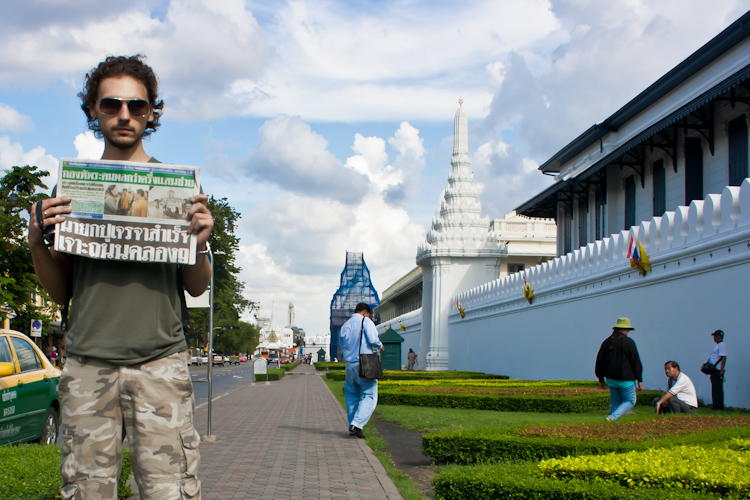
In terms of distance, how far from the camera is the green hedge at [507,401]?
551 inches

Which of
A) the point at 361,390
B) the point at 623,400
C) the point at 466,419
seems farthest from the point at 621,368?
the point at 361,390

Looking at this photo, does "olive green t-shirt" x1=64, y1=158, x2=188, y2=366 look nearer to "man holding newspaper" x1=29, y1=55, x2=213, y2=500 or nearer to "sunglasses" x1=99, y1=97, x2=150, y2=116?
"man holding newspaper" x1=29, y1=55, x2=213, y2=500

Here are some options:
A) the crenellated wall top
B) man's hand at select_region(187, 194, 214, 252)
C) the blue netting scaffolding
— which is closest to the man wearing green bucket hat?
the crenellated wall top

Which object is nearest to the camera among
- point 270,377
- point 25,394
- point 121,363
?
point 121,363

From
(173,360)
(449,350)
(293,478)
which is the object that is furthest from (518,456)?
(449,350)

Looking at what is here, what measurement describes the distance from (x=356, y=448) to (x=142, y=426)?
6688 millimetres

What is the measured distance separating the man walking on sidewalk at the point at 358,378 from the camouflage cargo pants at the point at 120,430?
750 centimetres

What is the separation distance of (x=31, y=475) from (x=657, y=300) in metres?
14.4

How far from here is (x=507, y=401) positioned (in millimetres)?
14766

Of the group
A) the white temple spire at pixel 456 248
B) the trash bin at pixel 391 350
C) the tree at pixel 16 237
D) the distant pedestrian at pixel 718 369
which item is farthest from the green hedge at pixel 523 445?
the white temple spire at pixel 456 248

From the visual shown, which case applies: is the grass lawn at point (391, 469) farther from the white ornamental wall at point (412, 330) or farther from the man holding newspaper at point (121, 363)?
the white ornamental wall at point (412, 330)

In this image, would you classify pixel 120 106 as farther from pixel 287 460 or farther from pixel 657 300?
pixel 657 300

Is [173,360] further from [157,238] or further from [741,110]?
[741,110]

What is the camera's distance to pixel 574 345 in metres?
22.0
